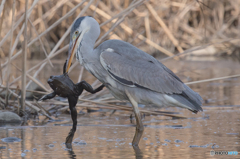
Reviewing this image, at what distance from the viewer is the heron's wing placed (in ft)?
13.9

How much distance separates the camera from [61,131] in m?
4.37

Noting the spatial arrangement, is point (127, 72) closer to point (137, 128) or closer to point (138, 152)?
point (137, 128)

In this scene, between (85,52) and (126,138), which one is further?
(85,52)

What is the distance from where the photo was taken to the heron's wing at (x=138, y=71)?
4246 mm

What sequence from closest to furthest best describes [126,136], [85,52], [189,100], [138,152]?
1. [138,152]
2. [126,136]
3. [85,52]
4. [189,100]

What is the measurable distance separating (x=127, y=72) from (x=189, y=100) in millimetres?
698

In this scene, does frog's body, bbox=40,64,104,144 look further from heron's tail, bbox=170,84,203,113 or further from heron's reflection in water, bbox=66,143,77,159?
heron's tail, bbox=170,84,203,113

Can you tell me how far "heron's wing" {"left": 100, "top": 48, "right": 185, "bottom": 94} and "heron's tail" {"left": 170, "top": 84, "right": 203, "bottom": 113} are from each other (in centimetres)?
6

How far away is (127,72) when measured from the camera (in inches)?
170

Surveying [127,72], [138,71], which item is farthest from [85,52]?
[138,71]

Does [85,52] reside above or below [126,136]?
above

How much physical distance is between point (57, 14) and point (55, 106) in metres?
7.65

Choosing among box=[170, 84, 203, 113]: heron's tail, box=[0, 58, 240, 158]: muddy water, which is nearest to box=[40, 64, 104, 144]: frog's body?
box=[0, 58, 240, 158]: muddy water

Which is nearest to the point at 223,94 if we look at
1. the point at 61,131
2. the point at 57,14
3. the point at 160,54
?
the point at 61,131
